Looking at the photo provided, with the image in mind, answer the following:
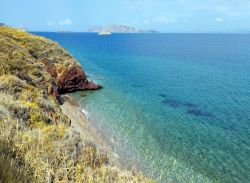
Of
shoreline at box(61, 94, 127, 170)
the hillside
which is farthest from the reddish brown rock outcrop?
the hillside

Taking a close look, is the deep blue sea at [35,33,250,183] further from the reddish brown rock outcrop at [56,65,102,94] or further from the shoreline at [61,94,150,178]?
the reddish brown rock outcrop at [56,65,102,94]

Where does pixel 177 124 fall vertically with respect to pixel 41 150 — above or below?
below

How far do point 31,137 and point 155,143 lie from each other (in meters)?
17.0

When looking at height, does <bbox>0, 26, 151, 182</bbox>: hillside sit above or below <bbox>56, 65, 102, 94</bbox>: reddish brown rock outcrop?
above

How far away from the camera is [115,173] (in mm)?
8719

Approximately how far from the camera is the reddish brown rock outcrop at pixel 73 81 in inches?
1647

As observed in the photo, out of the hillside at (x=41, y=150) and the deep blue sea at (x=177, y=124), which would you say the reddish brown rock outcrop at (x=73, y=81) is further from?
the hillside at (x=41, y=150)

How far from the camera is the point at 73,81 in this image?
142ft

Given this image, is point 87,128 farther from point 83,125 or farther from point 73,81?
point 73,81

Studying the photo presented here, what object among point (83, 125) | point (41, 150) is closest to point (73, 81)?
point (83, 125)

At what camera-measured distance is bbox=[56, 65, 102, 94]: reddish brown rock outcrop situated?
41841mm

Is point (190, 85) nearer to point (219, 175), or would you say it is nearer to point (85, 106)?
point (85, 106)

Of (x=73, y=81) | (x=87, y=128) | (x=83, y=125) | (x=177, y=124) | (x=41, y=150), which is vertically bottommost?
(x=177, y=124)

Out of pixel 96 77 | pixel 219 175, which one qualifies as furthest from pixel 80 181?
pixel 96 77
